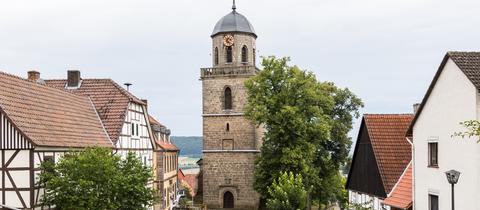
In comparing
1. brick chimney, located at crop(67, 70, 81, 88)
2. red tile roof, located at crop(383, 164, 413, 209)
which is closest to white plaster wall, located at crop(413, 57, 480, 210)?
red tile roof, located at crop(383, 164, 413, 209)

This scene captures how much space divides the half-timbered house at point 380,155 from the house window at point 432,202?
402 cm

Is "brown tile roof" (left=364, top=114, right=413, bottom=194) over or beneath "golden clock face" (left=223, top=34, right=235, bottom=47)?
beneath

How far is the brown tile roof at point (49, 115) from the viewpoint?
2563cm

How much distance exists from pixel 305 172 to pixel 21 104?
2062 cm

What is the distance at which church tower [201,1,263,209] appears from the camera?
5384cm

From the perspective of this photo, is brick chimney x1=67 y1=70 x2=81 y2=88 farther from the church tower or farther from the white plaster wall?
the white plaster wall

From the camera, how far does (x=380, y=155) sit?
85.6 feet

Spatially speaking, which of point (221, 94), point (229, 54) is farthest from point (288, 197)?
point (229, 54)

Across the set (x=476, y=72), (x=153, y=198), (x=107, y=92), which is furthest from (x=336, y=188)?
(x=476, y=72)

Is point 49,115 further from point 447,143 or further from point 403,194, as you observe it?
point 447,143

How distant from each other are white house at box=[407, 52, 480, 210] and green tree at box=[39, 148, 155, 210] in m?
11.6

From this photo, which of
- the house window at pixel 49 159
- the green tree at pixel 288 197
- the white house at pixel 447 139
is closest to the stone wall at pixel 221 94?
the green tree at pixel 288 197

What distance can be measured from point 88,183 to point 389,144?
41.1ft

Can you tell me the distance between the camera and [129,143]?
36.7m
